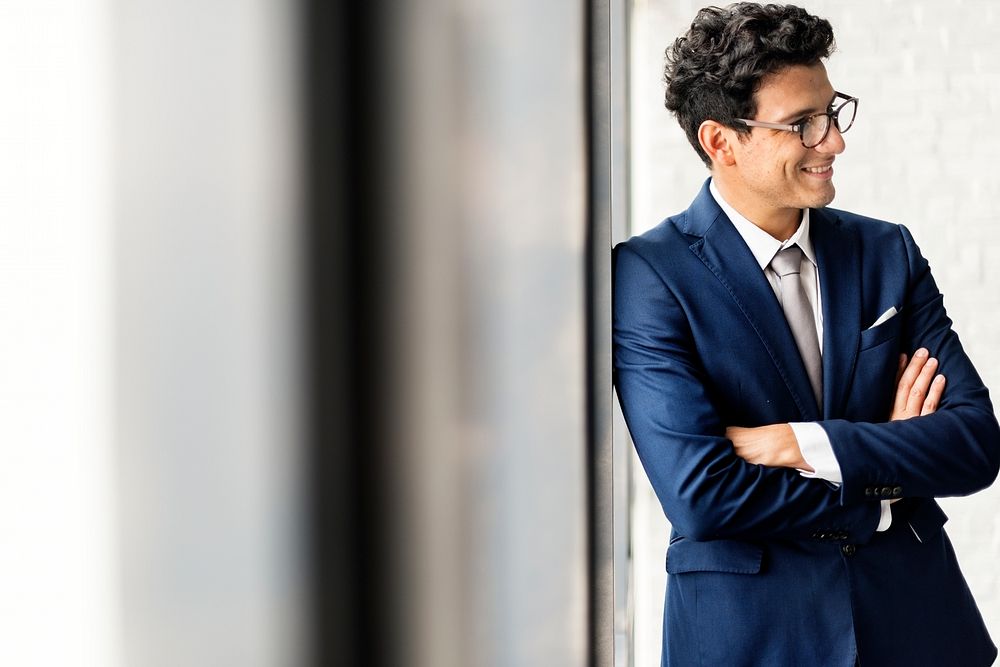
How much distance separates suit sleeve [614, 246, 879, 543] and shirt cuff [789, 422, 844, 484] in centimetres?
2

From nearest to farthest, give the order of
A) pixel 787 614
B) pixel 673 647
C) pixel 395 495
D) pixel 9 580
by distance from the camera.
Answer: pixel 9 580 < pixel 395 495 < pixel 787 614 < pixel 673 647

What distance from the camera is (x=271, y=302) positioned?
0.25 meters

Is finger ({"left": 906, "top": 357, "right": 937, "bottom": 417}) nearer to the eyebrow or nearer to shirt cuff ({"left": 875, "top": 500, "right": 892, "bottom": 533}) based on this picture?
shirt cuff ({"left": 875, "top": 500, "right": 892, "bottom": 533})

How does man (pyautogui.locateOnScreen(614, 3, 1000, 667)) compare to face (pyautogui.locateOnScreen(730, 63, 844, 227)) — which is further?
face (pyautogui.locateOnScreen(730, 63, 844, 227))

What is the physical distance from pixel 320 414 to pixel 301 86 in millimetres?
93

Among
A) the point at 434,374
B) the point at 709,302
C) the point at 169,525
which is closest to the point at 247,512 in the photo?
the point at 169,525

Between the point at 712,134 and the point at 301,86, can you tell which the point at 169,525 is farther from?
the point at 712,134

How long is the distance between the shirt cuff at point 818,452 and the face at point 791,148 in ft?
1.24

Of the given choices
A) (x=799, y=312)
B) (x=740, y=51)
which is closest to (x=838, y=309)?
(x=799, y=312)

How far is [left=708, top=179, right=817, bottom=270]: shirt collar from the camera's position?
1519 mm

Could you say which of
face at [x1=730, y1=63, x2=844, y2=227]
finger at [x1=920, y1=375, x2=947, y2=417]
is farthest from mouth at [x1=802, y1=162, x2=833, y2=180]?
finger at [x1=920, y1=375, x2=947, y2=417]

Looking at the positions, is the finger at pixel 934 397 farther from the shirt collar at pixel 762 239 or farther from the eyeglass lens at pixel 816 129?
the eyeglass lens at pixel 816 129

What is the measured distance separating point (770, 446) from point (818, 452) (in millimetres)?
68

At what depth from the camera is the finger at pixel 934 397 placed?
4.75 feet
